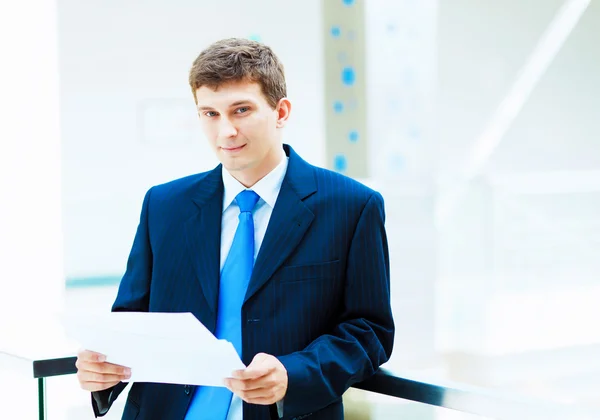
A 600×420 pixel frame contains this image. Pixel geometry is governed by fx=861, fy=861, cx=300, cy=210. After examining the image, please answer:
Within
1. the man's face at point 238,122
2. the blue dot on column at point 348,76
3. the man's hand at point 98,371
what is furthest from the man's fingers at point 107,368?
the blue dot on column at point 348,76

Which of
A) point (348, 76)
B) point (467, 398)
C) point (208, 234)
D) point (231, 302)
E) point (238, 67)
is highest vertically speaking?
point (348, 76)

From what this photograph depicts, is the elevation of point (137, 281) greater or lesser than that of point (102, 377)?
greater

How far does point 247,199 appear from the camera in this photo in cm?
141

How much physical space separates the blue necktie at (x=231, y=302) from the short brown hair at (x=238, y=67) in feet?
0.66

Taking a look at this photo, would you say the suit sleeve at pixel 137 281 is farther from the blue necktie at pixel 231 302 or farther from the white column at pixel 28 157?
the white column at pixel 28 157

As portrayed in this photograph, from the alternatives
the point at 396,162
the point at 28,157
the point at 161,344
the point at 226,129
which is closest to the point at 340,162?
the point at 396,162

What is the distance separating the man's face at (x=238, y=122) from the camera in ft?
4.43

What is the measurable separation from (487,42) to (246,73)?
620cm

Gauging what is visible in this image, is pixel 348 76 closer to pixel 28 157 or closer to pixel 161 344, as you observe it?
pixel 28 157

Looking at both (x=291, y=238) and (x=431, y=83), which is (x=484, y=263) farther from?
(x=291, y=238)

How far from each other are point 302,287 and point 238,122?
0.28 metres

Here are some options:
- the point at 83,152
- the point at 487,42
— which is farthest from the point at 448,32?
the point at 83,152

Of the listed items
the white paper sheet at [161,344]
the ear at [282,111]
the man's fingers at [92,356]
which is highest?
the ear at [282,111]

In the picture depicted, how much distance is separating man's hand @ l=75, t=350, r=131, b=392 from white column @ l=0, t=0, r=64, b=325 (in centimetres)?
227
